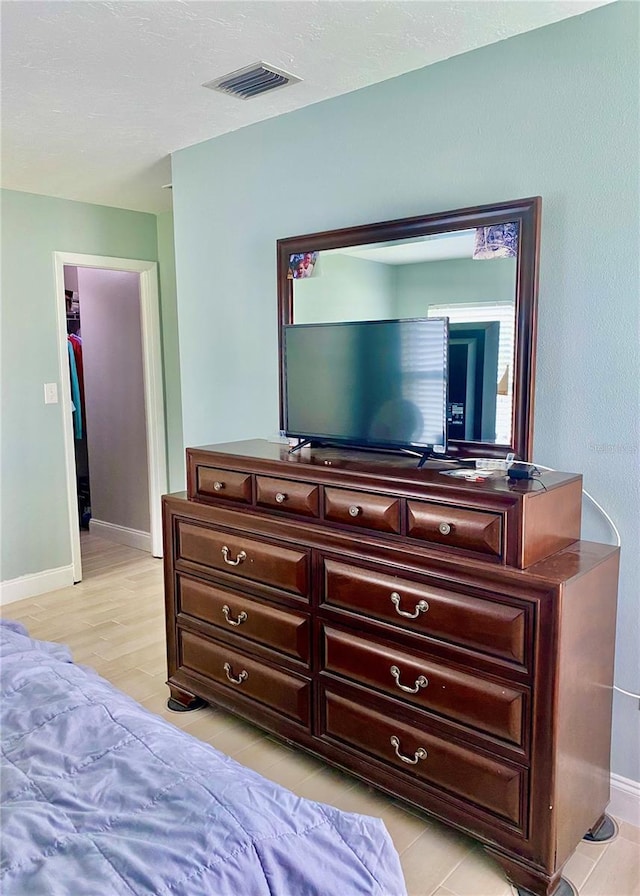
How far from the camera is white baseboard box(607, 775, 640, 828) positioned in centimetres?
205

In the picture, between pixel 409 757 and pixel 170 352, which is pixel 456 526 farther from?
pixel 170 352

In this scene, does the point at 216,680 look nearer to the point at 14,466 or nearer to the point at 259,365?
the point at 259,365

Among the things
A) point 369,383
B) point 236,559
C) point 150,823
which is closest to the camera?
point 150,823

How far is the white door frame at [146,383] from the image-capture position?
4211 millimetres

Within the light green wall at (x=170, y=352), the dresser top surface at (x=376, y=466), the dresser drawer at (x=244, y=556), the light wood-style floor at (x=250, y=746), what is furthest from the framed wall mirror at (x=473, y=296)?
the light green wall at (x=170, y=352)

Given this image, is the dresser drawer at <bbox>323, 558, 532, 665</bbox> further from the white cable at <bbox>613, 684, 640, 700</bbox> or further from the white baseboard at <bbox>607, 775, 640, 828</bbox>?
the white baseboard at <bbox>607, 775, 640, 828</bbox>

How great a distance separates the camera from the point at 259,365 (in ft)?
10.1

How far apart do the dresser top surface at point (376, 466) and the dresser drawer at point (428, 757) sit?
0.70 metres

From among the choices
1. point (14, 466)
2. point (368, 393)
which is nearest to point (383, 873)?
point (368, 393)

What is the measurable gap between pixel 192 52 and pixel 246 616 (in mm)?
1917

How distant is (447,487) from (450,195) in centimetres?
107

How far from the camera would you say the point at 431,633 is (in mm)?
1908

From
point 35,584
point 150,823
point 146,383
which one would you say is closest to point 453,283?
point 150,823

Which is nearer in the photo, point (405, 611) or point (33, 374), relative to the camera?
point (405, 611)
